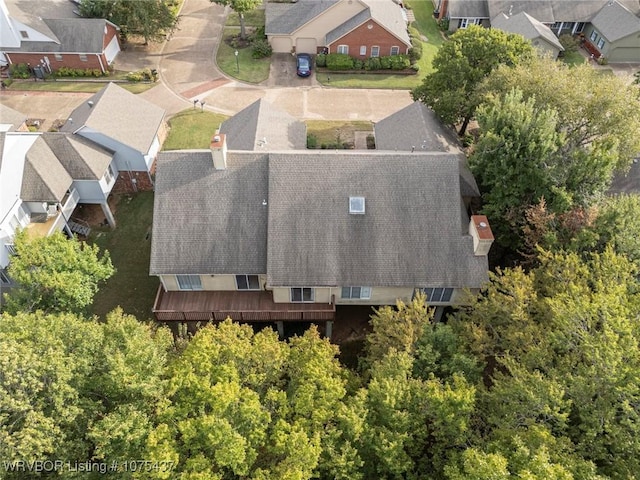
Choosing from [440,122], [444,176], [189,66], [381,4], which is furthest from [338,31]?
[444,176]

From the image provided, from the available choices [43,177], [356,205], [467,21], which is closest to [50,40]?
[43,177]

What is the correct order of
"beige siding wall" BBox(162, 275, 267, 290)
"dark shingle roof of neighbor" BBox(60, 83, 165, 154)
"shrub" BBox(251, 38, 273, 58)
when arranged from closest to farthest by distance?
"beige siding wall" BBox(162, 275, 267, 290), "dark shingle roof of neighbor" BBox(60, 83, 165, 154), "shrub" BBox(251, 38, 273, 58)

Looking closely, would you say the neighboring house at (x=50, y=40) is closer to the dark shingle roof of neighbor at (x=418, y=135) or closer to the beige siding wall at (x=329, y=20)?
the beige siding wall at (x=329, y=20)

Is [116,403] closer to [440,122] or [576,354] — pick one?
[576,354]

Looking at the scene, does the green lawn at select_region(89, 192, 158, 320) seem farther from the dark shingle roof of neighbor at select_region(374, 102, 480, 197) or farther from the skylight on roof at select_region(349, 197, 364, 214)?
the dark shingle roof of neighbor at select_region(374, 102, 480, 197)

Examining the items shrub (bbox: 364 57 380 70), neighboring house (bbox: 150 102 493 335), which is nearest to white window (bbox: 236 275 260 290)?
neighboring house (bbox: 150 102 493 335)

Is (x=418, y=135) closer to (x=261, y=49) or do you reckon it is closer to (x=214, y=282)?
(x=214, y=282)

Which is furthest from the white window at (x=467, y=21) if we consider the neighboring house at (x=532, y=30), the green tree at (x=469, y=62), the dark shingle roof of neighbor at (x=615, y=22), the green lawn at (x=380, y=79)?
the green tree at (x=469, y=62)
